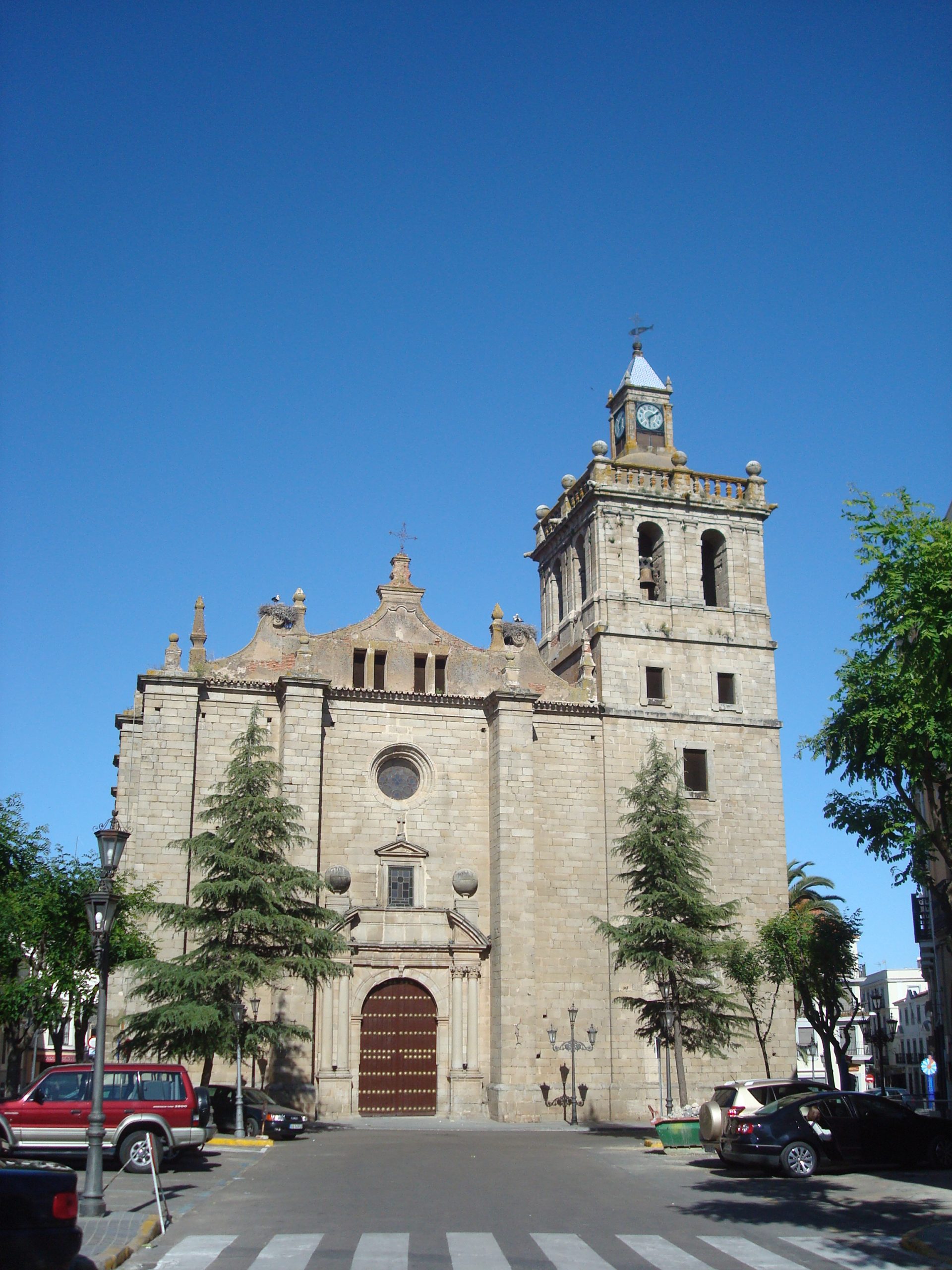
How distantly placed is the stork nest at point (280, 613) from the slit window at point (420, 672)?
3717mm

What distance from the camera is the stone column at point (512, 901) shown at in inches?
1219

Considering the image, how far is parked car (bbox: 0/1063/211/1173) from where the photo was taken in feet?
57.2

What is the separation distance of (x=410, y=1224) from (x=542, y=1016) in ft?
64.7

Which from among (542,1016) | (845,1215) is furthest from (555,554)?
(845,1215)

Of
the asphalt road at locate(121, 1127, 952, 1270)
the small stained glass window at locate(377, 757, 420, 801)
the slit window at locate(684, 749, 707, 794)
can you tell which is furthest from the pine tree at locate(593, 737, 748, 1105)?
the small stained glass window at locate(377, 757, 420, 801)

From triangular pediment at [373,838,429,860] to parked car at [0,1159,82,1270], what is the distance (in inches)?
962

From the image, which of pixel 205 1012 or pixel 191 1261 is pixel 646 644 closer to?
pixel 205 1012

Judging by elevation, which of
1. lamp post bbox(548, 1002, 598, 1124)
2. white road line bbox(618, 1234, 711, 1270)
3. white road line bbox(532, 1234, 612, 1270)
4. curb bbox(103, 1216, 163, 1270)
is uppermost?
lamp post bbox(548, 1002, 598, 1124)

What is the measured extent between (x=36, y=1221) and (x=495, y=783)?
2581 centimetres

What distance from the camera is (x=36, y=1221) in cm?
827

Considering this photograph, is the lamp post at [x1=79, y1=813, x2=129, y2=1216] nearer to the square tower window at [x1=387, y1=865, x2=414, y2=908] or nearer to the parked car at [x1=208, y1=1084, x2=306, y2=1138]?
the parked car at [x1=208, y1=1084, x2=306, y2=1138]

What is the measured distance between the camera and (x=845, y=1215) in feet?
46.9

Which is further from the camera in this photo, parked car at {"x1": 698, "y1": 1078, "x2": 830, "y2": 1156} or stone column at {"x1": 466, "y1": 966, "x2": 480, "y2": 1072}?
stone column at {"x1": 466, "y1": 966, "x2": 480, "y2": 1072}

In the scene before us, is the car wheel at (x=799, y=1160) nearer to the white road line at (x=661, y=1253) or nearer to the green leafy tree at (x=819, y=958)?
the white road line at (x=661, y=1253)
